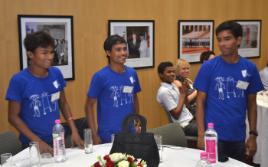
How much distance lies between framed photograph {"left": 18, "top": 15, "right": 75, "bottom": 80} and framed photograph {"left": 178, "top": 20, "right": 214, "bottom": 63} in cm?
180

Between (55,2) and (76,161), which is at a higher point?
(55,2)

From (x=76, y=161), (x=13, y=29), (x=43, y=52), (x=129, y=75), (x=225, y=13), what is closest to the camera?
(x=76, y=161)

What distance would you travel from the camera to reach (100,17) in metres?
4.43

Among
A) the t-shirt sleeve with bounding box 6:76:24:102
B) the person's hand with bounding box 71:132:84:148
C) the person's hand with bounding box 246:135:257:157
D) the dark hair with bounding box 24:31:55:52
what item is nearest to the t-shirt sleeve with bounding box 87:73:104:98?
A: the person's hand with bounding box 71:132:84:148

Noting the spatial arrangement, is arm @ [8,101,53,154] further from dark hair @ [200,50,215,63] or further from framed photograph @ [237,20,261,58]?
framed photograph @ [237,20,261,58]

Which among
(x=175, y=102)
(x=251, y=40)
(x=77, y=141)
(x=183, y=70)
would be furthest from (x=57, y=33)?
(x=251, y=40)

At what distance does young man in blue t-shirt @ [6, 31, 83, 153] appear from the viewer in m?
2.69

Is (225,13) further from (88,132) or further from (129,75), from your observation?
(88,132)

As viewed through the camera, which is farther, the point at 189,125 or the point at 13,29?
the point at 189,125

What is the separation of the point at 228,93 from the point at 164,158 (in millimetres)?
725

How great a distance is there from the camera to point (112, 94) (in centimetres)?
303

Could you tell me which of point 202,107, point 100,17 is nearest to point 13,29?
point 100,17

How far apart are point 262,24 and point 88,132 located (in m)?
4.93

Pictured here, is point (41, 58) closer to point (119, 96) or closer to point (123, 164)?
point (119, 96)
